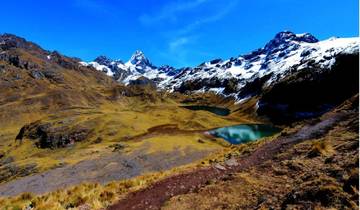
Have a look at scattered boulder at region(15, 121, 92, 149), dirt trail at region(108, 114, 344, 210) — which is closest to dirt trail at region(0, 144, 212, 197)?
dirt trail at region(108, 114, 344, 210)

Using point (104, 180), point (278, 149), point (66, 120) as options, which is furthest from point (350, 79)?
point (278, 149)

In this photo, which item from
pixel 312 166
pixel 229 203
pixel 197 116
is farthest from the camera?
pixel 197 116

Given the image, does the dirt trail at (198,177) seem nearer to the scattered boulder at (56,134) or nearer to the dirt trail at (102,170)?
the dirt trail at (102,170)

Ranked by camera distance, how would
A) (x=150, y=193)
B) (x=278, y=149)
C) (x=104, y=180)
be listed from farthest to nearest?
(x=104, y=180)
(x=278, y=149)
(x=150, y=193)

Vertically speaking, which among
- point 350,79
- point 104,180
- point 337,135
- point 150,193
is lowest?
point 104,180

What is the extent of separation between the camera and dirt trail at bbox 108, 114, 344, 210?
20766 mm

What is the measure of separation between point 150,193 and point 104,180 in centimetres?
3359

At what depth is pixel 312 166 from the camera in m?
18.2

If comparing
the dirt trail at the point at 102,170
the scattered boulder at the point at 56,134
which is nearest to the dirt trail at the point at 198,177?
the dirt trail at the point at 102,170

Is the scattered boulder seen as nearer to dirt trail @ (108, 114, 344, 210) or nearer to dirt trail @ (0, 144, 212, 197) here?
dirt trail @ (0, 144, 212, 197)

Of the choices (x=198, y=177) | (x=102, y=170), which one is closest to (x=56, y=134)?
(x=102, y=170)

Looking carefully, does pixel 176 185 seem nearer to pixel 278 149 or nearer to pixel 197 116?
pixel 278 149

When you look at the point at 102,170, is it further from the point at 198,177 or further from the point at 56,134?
the point at 56,134

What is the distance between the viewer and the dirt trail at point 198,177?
2077 centimetres
